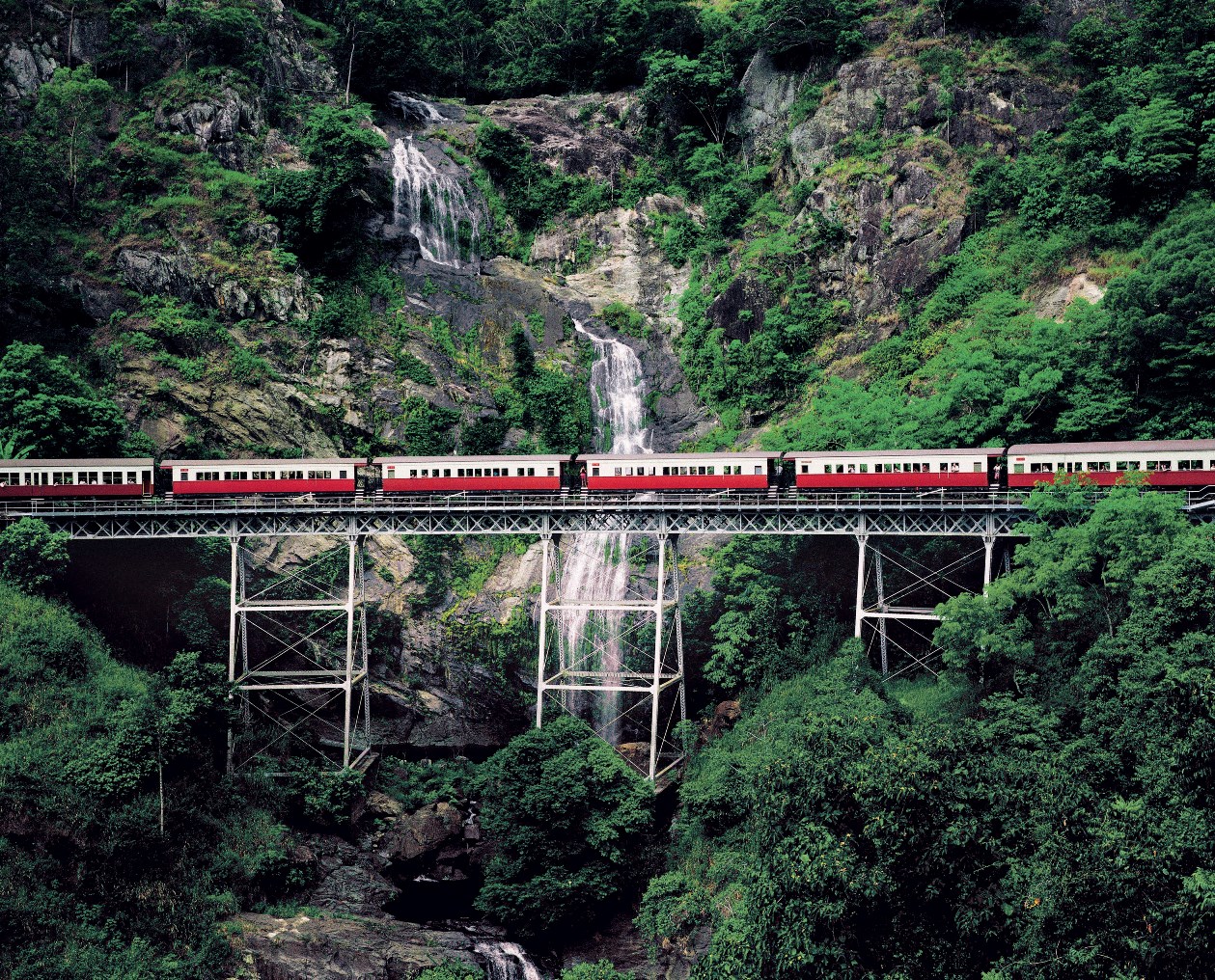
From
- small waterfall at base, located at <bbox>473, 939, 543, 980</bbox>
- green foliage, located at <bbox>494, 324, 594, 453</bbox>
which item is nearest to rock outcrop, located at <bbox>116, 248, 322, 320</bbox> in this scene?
green foliage, located at <bbox>494, 324, 594, 453</bbox>

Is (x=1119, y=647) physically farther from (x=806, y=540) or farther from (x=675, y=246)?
(x=675, y=246)

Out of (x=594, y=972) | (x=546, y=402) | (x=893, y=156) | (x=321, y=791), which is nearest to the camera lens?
(x=594, y=972)

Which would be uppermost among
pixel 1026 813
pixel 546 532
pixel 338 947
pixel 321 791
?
pixel 546 532

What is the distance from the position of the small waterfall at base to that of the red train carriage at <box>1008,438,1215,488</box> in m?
25.0

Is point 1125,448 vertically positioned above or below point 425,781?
above

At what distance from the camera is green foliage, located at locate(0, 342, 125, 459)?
183ft

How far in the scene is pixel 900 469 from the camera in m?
50.1

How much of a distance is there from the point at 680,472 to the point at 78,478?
24744 millimetres

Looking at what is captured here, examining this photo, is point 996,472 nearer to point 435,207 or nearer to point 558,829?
point 558,829

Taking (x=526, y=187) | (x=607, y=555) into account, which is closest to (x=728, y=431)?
(x=607, y=555)

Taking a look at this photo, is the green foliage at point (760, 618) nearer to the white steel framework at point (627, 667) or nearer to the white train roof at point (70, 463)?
the white steel framework at point (627, 667)

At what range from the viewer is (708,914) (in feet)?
137

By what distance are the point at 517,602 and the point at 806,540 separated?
14.1m

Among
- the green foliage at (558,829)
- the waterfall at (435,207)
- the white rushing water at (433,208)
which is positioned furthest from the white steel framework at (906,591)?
the white rushing water at (433,208)
